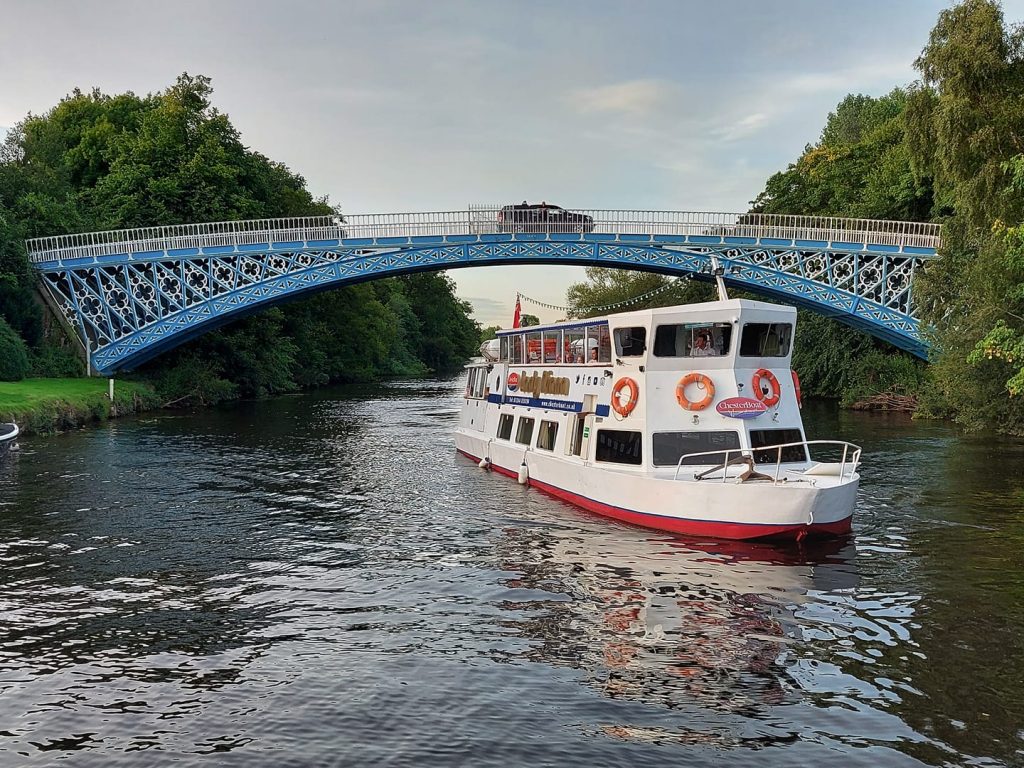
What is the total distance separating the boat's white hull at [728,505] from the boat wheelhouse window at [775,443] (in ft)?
6.60

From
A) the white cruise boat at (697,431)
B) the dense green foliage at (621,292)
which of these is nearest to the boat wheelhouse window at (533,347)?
the white cruise boat at (697,431)

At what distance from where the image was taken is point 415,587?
15203 mm

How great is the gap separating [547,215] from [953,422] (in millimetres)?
23261

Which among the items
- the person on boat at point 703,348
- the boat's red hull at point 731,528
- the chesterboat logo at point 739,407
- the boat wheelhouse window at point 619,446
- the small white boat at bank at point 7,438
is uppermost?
the person on boat at point 703,348

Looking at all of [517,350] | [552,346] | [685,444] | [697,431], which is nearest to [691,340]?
[697,431]

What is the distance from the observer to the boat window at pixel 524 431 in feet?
87.6

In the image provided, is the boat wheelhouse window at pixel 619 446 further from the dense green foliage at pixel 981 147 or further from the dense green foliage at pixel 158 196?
the dense green foliage at pixel 158 196

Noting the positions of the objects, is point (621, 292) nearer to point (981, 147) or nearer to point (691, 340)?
point (981, 147)

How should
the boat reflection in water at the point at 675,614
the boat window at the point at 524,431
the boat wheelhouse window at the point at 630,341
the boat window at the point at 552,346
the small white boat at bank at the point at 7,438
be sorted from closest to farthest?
1. the boat reflection in water at the point at 675,614
2. the boat wheelhouse window at the point at 630,341
3. the boat window at the point at 552,346
4. the boat window at the point at 524,431
5. the small white boat at bank at the point at 7,438

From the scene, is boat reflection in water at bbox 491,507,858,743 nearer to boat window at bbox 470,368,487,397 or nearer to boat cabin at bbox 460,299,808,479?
boat cabin at bbox 460,299,808,479

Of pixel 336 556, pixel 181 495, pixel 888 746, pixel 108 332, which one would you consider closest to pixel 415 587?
pixel 336 556

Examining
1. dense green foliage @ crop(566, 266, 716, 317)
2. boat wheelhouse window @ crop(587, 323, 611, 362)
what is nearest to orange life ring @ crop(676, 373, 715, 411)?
boat wheelhouse window @ crop(587, 323, 611, 362)

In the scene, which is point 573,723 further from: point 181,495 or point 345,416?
point 345,416

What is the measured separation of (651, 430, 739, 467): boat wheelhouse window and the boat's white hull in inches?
25.8
